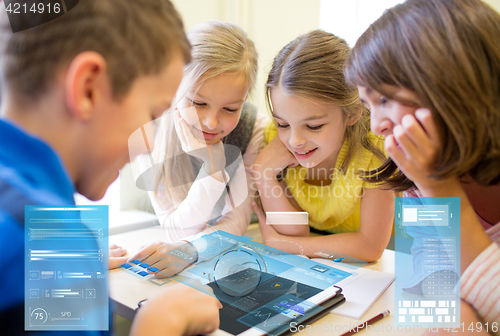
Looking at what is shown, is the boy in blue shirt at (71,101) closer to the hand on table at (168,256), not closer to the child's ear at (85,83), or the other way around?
the child's ear at (85,83)

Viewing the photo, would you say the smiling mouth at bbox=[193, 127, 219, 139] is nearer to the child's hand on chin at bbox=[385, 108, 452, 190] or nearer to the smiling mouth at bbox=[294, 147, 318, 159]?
the smiling mouth at bbox=[294, 147, 318, 159]

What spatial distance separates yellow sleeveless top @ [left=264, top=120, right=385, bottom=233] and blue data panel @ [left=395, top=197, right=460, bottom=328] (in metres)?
0.23

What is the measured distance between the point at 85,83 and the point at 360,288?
22.5 inches

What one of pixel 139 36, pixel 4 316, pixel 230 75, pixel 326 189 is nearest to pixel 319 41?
pixel 230 75

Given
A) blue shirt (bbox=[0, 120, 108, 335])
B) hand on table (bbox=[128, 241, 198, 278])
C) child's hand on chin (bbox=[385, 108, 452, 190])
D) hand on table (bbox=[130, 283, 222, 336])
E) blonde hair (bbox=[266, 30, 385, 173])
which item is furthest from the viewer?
blonde hair (bbox=[266, 30, 385, 173])

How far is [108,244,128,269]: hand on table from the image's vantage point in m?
0.78

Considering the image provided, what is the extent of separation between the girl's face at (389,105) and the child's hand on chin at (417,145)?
14 millimetres

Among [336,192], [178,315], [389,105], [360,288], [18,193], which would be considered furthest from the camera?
[336,192]

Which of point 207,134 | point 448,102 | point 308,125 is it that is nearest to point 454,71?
point 448,102

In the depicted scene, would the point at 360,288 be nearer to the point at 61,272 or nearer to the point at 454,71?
the point at 454,71

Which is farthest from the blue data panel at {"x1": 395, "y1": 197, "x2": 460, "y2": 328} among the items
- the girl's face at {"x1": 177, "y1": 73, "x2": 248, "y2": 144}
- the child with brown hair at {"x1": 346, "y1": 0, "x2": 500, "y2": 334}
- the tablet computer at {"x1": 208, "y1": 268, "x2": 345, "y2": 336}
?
the girl's face at {"x1": 177, "y1": 73, "x2": 248, "y2": 144}

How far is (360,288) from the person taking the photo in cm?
68

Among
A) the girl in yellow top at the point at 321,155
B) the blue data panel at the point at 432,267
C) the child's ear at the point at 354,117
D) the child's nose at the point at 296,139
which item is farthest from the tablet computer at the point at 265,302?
the child's ear at the point at 354,117

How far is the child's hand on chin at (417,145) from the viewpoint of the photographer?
0.53 metres
